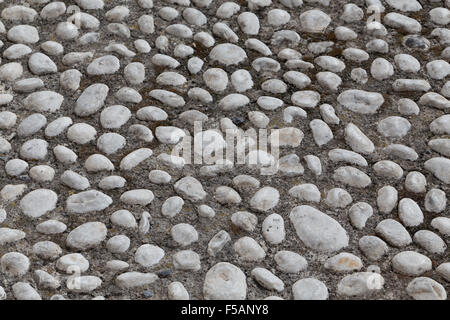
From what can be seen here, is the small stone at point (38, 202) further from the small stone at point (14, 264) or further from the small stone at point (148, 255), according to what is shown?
the small stone at point (148, 255)

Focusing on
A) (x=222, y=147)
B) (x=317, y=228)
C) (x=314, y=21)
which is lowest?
(x=317, y=228)

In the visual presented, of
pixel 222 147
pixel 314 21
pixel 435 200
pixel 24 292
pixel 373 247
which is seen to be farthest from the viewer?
pixel 314 21

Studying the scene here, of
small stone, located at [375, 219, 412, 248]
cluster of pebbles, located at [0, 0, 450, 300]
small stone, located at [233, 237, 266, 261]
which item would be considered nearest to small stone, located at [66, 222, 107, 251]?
cluster of pebbles, located at [0, 0, 450, 300]

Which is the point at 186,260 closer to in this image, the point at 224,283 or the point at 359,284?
the point at 224,283

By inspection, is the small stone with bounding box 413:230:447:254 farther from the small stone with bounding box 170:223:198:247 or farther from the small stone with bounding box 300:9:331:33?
the small stone with bounding box 300:9:331:33

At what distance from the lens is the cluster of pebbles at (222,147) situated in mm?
1694

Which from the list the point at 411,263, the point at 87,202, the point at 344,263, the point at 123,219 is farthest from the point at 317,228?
the point at 87,202

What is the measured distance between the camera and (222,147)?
78.4 inches

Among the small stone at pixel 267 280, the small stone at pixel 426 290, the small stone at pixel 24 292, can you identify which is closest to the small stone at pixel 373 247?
the small stone at pixel 426 290

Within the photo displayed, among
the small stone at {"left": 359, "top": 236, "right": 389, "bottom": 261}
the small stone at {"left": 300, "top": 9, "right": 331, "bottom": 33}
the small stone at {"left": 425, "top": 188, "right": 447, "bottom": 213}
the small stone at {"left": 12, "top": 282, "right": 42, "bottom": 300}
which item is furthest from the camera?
the small stone at {"left": 300, "top": 9, "right": 331, "bottom": 33}

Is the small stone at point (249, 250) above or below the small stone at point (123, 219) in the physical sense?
below

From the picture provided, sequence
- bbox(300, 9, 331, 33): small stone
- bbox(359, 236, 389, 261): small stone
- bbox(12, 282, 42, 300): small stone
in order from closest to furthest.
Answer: bbox(12, 282, 42, 300): small stone
bbox(359, 236, 389, 261): small stone
bbox(300, 9, 331, 33): small stone

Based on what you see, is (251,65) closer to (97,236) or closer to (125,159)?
(125,159)

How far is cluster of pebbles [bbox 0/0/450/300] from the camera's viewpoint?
1.69 meters
